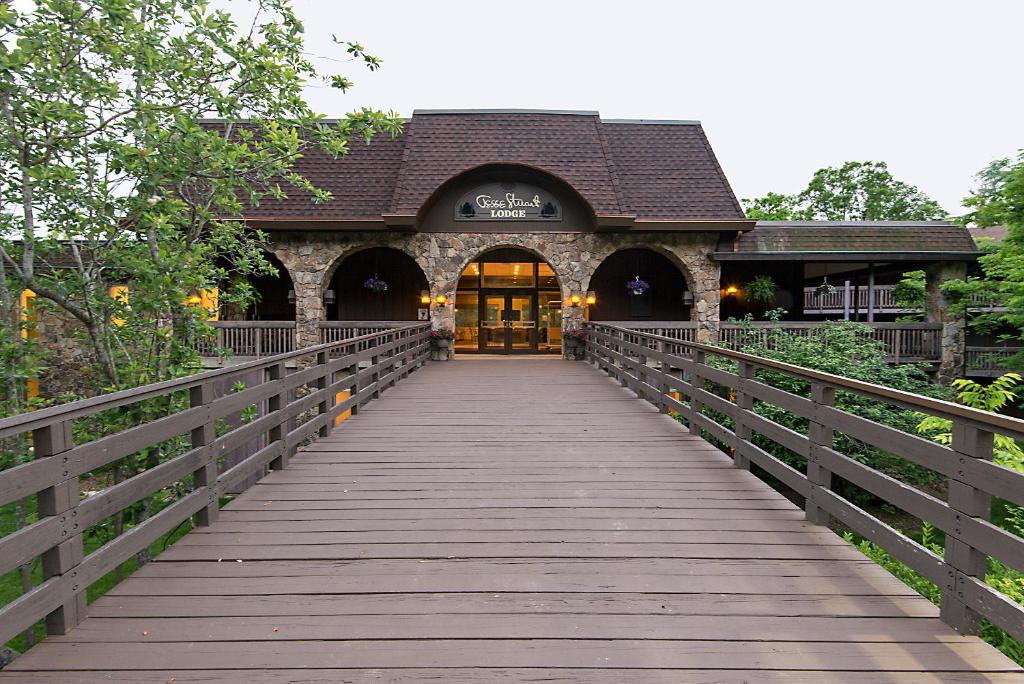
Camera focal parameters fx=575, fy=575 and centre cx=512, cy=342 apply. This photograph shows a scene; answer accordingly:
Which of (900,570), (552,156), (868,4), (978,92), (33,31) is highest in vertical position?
(978,92)

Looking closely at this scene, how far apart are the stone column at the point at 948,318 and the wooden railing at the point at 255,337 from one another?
568 inches

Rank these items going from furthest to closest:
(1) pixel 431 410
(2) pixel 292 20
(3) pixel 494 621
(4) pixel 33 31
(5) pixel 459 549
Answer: (1) pixel 431 410 → (2) pixel 292 20 → (4) pixel 33 31 → (5) pixel 459 549 → (3) pixel 494 621

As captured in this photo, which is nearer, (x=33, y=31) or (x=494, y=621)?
(x=494, y=621)

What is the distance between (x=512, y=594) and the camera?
2.57m

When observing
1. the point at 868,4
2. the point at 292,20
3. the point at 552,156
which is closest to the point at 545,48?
the point at 868,4

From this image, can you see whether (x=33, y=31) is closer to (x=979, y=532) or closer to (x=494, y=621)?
(x=494, y=621)

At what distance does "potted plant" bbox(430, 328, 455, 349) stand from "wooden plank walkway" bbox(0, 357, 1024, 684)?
343 inches

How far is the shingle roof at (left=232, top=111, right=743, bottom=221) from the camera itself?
42.7 feet

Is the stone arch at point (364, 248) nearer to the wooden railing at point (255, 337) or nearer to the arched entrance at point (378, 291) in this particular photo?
the wooden railing at point (255, 337)

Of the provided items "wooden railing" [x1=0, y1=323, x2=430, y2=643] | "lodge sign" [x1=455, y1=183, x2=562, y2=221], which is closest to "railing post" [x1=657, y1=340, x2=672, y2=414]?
"wooden railing" [x1=0, y1=323, x2=430, y2=643]

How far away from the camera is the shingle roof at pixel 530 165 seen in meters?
13.0

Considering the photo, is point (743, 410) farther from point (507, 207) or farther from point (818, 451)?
point (507, 207)

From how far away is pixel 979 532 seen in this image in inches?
85.6

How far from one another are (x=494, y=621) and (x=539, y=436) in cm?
333
